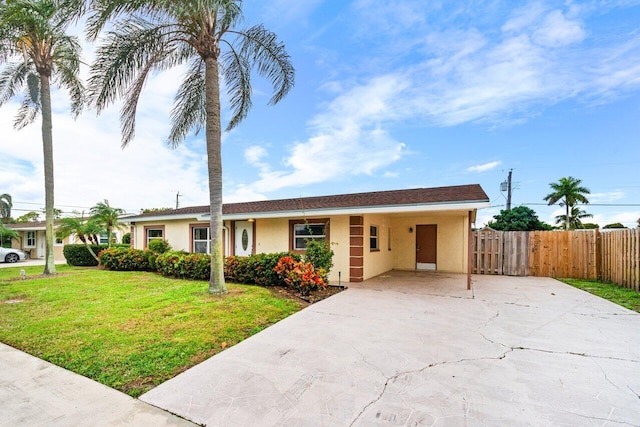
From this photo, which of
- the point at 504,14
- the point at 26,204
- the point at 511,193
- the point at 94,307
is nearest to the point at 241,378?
the point at 94,307

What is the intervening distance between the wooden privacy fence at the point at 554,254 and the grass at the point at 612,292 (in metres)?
0.50

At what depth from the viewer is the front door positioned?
1248 centimetres

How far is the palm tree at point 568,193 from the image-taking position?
83.6 ft

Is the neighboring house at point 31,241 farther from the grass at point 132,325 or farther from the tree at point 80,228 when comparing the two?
the grass at point 132,325

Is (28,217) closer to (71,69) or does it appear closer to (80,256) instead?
(80,256)

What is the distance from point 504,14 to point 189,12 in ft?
28.4

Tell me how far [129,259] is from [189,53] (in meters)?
9.67

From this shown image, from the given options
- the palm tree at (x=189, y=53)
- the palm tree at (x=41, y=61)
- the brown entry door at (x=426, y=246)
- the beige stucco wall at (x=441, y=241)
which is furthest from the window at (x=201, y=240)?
the brown entry door at (x=426, y=246)

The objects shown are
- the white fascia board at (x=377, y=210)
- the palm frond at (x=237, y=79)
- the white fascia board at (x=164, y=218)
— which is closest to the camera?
the white fascia board at (x=377, y=210)

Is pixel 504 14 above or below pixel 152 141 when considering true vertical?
above

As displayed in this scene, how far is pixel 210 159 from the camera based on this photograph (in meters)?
7.95

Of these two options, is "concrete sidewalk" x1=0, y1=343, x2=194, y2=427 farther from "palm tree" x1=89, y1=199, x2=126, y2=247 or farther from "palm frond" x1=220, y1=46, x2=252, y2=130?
"palm tree" x1=89, y1=199, x2=126, y2=247

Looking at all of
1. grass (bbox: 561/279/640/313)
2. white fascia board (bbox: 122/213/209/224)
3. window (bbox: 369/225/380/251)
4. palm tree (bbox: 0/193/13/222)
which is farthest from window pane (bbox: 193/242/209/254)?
palm tree (bbox: 0/193/13/222)

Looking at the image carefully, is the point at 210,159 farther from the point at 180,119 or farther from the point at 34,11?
the point at 34,11
